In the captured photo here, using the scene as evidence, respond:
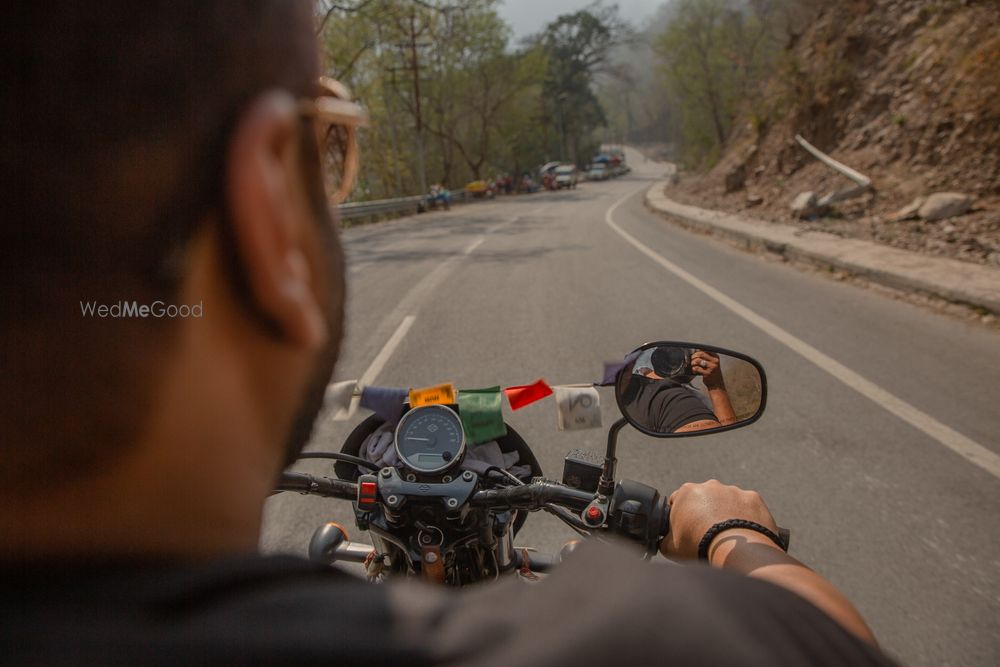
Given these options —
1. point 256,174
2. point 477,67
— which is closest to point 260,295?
point 256,174

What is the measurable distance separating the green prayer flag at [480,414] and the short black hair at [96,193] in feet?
3.43

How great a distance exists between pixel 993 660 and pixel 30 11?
9.33 feet

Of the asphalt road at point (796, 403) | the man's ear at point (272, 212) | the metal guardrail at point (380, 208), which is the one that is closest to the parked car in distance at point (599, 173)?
the metal guardrail at point (380, 208)

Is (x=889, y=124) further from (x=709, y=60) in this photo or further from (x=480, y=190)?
(x=480, y=190)

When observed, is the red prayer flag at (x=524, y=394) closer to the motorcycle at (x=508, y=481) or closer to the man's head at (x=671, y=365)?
the motorcycle at (x=508, y=481)

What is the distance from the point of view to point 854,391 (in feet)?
14.5

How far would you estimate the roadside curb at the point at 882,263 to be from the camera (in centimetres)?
628

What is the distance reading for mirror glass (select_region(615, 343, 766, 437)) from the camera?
1.46 metres

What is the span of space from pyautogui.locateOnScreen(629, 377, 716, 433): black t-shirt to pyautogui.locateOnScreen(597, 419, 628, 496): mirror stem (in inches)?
2.9

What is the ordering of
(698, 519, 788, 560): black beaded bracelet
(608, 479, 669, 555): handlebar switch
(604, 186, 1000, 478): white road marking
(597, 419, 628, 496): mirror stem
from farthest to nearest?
(604, 186, 1000, 478): white road marking
(597, 419, 628, 496): mirror stem
(608, 479, 669, 555): handlebar switch
(698, 519, 788, 560): black beaded bracelet

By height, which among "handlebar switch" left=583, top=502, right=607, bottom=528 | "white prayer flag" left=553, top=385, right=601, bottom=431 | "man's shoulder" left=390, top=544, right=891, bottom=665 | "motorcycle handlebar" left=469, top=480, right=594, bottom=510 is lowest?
"handlebar switch" left=583, top=502, right=607, bottom=528

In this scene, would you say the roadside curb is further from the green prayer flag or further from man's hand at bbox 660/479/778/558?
the green prayer flag

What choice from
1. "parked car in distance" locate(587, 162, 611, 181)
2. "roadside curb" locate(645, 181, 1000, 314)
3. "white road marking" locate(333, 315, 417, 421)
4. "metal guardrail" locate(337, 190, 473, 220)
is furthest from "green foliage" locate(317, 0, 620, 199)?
"white road marking" locate(333, 315, 417, 421)

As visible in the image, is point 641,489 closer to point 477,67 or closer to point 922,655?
point 922,655
